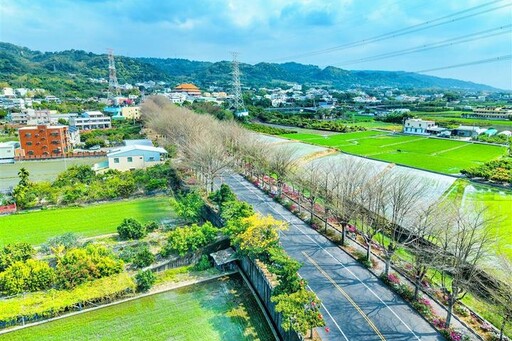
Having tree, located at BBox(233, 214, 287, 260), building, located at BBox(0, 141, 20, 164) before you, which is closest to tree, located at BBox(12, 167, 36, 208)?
tree, located at BBox(233, 214, 287, 260)

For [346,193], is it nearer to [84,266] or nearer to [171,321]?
[171,321]

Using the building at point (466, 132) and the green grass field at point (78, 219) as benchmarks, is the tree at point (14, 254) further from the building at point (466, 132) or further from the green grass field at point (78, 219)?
the building at point (466, 132)

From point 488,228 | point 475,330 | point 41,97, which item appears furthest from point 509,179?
point 41,97

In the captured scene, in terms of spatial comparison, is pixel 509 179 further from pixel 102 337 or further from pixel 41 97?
pixel 41 97

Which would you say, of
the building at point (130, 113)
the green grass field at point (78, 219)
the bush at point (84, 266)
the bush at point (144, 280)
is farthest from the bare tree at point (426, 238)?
the building at point (130, 113)

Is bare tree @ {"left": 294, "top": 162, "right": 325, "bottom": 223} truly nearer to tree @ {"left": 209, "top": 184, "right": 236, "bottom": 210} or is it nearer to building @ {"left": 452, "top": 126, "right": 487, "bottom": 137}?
tree @ {"left": 209, "top": 184, "right": 236, "bottom": 210}
